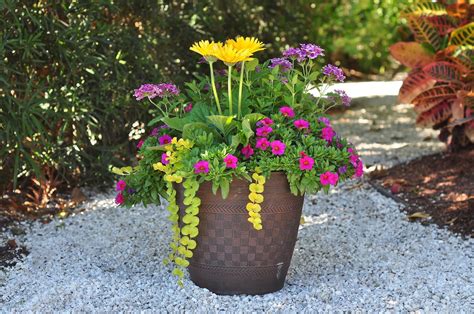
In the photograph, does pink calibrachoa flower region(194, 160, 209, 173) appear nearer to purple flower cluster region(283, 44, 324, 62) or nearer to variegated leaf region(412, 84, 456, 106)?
purple flower cluster region(283, 44, 324, 62)

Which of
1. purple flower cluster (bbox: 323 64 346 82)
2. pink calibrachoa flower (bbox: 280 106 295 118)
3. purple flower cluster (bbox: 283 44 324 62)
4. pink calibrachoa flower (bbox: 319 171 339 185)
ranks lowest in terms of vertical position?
pink calibrachoa flower (bbox: 319 171 339 185)

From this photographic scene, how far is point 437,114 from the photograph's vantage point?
17.3ft

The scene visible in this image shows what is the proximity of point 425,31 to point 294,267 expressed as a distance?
2.25 metres

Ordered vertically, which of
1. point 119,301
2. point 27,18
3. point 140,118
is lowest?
point 119,301

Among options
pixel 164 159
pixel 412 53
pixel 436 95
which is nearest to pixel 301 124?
pixel 164 159

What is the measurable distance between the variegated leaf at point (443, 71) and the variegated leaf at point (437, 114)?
0.28 m

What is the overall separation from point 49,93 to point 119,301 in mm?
1677

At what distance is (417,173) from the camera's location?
5.16 metres

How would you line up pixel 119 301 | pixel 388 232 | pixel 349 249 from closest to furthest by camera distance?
pixel 119 301
pixel 349 249
pixel 388 232

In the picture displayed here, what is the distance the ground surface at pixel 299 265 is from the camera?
125 inches

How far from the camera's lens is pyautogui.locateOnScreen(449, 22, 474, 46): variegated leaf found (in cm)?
502

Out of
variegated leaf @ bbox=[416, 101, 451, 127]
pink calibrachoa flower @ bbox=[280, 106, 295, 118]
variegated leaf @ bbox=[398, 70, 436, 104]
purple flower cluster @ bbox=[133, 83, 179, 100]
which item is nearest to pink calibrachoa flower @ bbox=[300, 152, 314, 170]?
Answer: pink calibrachoa flower @ bbox=[280, 106, 295, 118]

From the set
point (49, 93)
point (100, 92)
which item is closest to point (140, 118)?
point (100, 92)

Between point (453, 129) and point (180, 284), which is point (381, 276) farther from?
point (453, 129)
